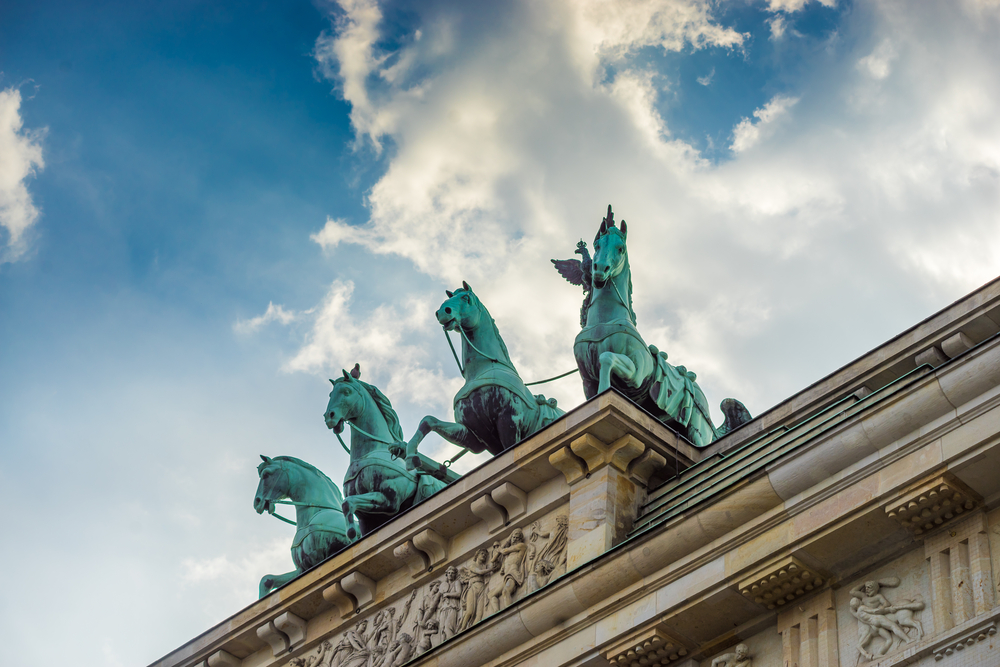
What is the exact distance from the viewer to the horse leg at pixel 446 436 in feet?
62.1

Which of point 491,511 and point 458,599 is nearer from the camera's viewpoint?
point 458,599

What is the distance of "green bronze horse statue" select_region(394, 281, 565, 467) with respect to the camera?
61.3ft

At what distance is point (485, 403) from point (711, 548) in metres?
5.96

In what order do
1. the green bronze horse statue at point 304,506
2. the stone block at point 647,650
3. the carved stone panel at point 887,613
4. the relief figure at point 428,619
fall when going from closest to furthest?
the carved stone panel at point 887,613, the stone block at point 647,650, the relief figure at point 428,619, the green bronze horse statue at point 304,506

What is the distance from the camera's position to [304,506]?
21.4 m

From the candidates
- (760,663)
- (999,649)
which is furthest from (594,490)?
(999,649)

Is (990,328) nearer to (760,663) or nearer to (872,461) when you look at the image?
(872,461)

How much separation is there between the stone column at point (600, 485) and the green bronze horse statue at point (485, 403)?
7.83 ft

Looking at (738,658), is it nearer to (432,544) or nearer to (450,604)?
(450,604)

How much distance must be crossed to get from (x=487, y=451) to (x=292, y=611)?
3.15 metres

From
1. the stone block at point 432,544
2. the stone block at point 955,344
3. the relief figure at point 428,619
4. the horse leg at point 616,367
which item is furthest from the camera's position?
the horse leg at point 616,367

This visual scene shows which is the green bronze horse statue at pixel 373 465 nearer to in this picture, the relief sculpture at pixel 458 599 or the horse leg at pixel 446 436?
the horse leg at pixel 446 436

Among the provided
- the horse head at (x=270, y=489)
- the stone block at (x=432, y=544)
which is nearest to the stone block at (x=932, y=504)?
the stone block at (x=432, y=544)

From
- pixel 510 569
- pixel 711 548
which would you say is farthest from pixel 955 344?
pixel 510 569
